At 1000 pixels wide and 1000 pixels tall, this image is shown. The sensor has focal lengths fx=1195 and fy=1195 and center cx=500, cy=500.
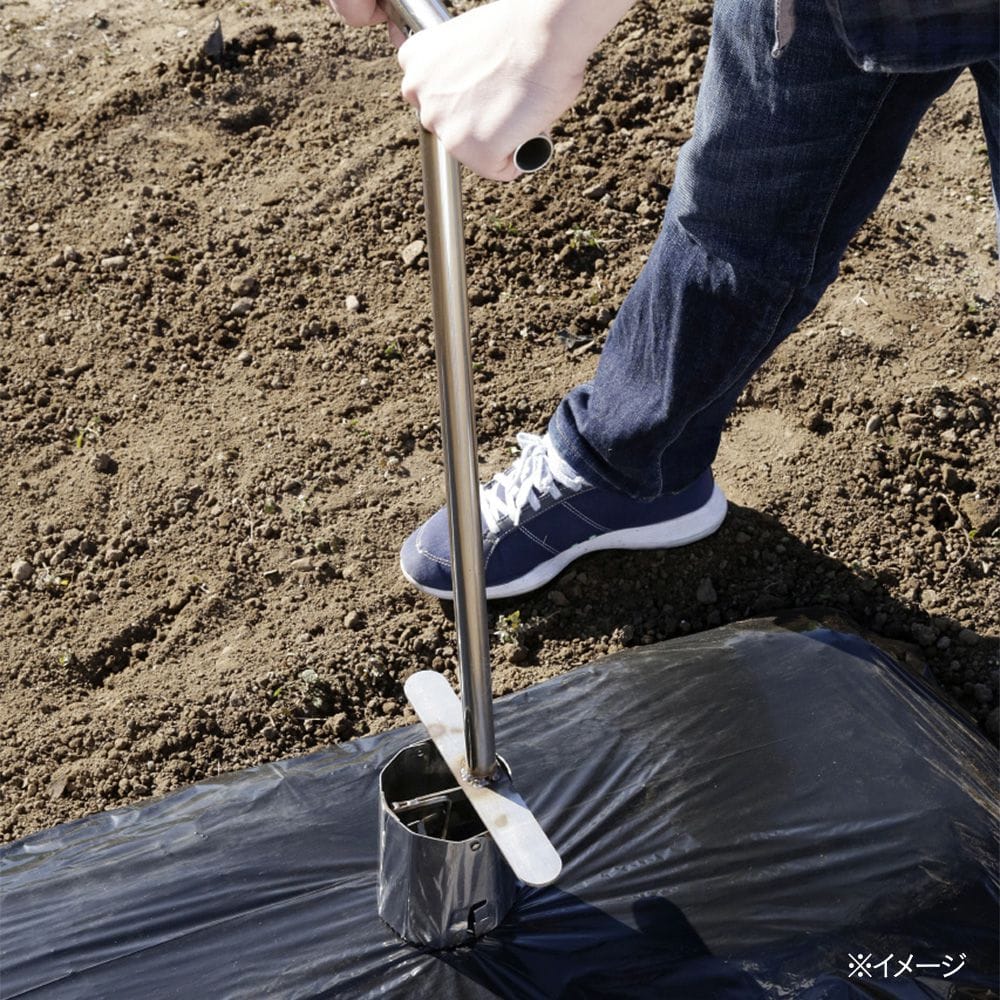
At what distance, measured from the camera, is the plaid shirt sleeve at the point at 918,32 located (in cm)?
88

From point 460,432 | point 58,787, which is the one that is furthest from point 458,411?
point 58,787

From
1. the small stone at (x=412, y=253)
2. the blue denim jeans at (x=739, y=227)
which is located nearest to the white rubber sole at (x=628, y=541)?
the blue denim jeans at (x=739, y=227)

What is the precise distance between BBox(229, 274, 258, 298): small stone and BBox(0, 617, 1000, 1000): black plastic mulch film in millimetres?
1144

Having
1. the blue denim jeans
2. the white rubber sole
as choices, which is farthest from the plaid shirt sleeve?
the white rubber sole

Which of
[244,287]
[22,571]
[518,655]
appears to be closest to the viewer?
[518,655]

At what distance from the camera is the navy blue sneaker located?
174cm

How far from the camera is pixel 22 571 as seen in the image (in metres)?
1.89

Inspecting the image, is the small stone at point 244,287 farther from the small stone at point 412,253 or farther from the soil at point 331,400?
the small stone at point 412,253

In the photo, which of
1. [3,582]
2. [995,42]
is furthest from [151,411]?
[995,42]

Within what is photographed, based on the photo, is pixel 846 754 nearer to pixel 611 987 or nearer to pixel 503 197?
pixel 611 987

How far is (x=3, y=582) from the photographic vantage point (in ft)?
6.19

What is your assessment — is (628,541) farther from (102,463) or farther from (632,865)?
(102,463)

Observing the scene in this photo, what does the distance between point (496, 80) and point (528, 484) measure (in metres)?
0.96

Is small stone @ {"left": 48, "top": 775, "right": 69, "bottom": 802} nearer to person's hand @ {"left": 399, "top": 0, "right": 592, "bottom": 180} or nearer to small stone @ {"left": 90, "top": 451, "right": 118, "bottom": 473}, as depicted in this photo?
small stone @ {"left": 90, "top": 451, "right": 118, "bottom": 473}
